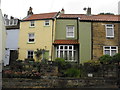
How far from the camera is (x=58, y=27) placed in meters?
28.4

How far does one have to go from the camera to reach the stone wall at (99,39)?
26.0 meters

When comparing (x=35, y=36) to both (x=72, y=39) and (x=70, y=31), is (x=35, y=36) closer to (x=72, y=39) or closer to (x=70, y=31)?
(x=70, y=31)

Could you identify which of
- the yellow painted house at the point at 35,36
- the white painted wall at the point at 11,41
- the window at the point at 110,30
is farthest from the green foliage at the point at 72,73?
the white painted wall at the point at 11,41

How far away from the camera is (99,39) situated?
26391mm

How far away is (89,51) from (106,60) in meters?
3.98

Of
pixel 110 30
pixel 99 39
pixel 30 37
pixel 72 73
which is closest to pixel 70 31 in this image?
pixel 99 39

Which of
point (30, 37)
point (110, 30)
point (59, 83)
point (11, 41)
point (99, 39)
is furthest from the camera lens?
point (11, 41)

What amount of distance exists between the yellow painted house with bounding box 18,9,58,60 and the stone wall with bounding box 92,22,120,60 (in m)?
6.19

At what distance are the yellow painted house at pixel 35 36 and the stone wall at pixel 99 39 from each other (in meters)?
6.19

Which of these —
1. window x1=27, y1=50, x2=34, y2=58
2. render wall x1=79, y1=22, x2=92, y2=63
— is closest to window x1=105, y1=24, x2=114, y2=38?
render wall x1=79, y1=22, x2=92, y2=63

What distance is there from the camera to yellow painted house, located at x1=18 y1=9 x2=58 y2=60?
27.8 metres

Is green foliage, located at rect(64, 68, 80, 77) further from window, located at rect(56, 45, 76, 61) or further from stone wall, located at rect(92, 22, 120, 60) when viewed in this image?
stone wall, located at rect(92, 22, 120, 60)

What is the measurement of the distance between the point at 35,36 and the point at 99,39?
971 cm

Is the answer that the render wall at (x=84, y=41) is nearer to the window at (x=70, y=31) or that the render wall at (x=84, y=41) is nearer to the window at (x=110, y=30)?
the window at (x=70, y=31)
